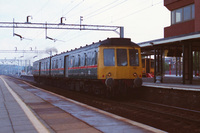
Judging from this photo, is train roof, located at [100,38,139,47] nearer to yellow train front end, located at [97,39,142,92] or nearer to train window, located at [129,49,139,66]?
yellow train front end, located at [97,39,142,92]

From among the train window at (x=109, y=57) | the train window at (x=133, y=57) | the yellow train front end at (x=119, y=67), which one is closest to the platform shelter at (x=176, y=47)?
the train window at (x=133, y=57)

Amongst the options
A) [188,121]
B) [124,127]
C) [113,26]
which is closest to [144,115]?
[188,121]

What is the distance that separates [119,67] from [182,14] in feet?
53.2

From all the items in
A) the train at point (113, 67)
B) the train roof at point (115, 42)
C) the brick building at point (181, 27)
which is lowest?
the train at point (113, 67)

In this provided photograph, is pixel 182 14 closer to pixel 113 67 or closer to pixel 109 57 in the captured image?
pixel 109 57

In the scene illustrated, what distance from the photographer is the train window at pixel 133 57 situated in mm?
14968

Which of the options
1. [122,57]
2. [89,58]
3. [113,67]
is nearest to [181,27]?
[89,58]

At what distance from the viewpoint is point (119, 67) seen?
1452cm

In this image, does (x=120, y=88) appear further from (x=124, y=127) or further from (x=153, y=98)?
(x=124, y=127)

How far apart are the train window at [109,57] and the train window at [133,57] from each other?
44.1 inches

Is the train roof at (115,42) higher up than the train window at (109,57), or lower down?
higher up

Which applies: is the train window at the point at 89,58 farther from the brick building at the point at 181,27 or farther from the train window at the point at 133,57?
the brick building at the point at 181,27

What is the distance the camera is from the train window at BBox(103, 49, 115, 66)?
14.5m

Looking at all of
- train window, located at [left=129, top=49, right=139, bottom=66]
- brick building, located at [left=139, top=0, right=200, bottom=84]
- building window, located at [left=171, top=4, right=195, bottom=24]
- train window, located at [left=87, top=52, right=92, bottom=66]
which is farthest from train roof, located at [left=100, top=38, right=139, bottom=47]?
building window, located at [left=171, top=4, right=195, bottom=24]
